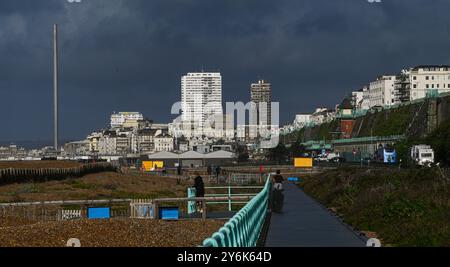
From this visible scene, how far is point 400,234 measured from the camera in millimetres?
20000

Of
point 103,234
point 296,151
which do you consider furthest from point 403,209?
point 296,151

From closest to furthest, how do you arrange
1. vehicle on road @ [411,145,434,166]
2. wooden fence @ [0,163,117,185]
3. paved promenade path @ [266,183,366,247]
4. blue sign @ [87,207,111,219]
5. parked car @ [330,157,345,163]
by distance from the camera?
1. paved promenade path @ [266,183,366,247]
2. blue sign @ [87,207,111,219]
3. wooden fence @ [0,163,117,185]
4. vehicle on road @ [411,145,434,166]
5. parked car @ [330,157,345,163]

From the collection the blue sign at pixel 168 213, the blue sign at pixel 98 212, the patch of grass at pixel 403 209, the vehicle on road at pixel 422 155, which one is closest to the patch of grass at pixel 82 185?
the vehicle on road at pixel 422 155

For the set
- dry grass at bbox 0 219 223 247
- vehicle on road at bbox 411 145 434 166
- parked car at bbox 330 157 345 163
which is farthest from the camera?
parked car at bbox 330 157 345 163

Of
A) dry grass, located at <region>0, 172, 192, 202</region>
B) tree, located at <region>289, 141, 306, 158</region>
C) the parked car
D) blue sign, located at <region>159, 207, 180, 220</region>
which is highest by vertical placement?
tree, located at <region>289, 141, 306, 158</region>

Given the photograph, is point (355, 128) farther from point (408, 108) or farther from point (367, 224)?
point (367, 224)

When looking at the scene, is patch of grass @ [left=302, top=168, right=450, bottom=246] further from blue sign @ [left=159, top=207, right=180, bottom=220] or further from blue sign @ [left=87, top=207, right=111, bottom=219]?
blue sign @ [left=87, top=207, right=111, bottom=219]

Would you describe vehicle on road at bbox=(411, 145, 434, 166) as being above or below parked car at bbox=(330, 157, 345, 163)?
above

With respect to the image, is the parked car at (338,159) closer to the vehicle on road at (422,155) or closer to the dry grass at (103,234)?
the vehicle on road at (422,155)

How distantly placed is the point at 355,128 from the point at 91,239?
174047mm

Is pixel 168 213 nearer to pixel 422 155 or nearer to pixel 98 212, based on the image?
pixel 98 212

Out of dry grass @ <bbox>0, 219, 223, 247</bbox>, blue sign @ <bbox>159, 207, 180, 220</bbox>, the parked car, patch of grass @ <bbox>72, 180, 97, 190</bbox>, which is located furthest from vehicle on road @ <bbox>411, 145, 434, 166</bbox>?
dry grass @ <bbox>0, 219, 223, 247</bbox>
